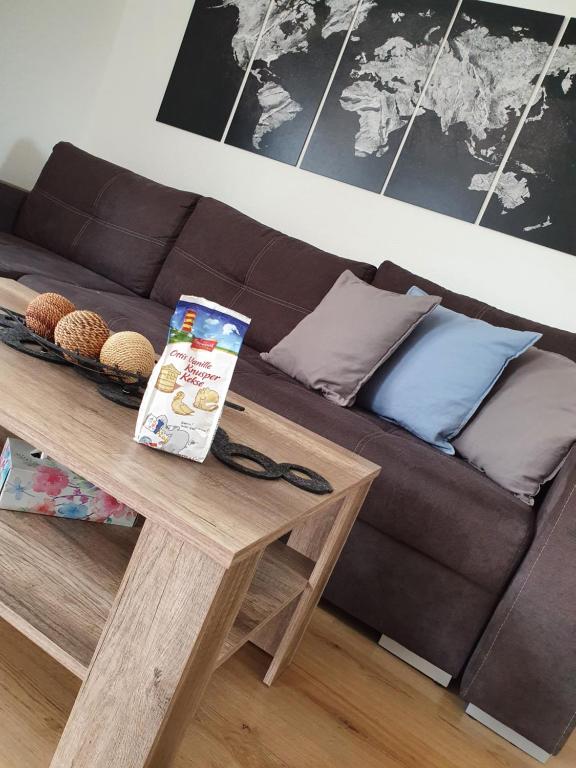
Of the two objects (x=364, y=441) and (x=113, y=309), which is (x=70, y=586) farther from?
(x=113, y=309)

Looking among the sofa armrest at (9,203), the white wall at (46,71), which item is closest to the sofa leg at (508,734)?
the sofa armrest at (9,203)

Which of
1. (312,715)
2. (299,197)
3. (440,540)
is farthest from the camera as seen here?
(299,197)

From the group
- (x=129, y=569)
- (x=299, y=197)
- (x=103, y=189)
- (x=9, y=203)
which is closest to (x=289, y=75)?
(x=299, y=197)

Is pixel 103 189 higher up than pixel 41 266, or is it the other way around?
pixel 103 189

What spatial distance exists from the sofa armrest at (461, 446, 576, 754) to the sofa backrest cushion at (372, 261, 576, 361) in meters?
0.71

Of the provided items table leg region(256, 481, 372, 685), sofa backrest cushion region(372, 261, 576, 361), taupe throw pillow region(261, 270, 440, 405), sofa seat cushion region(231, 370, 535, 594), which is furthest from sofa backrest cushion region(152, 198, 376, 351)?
table leg region(256, 481, 372, 685)

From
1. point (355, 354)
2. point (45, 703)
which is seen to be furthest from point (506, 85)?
point (45, 703)

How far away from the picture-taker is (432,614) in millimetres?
1680

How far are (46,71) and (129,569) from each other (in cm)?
312

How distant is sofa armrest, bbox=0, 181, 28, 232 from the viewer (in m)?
2.95

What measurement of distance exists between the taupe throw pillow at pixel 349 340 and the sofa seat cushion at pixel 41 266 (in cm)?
74

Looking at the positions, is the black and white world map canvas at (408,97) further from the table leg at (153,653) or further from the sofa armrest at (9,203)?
the table leg at (153,653)

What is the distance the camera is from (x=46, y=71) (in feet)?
11.0

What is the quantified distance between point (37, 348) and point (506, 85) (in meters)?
2.11
